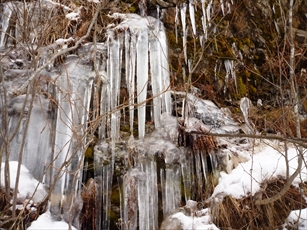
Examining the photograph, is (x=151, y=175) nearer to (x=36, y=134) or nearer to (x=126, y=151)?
(x=126, y=151)

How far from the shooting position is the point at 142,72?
132 inches

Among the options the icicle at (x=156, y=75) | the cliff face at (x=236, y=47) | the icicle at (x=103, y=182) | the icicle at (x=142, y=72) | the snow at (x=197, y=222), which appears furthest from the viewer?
the cliff face at (x=236, y=47)

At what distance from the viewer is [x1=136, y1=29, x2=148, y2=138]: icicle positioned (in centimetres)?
314

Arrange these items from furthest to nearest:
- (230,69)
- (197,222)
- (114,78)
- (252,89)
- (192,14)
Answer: (252,89)
(230,69)
(192,14)
(114,78)
(197,222)

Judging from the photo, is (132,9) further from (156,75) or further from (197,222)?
(197,222)

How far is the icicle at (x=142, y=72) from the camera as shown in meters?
3.14

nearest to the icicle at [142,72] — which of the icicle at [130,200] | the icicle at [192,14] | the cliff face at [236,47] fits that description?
the icicle at [130,200]

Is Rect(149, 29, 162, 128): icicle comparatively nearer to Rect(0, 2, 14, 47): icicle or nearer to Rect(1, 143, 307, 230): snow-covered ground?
Rect(1, 143, 307, 230): snow-covered ground

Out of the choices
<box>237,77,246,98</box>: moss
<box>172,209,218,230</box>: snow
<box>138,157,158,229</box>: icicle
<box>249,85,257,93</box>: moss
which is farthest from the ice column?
<box>249,85,257,93</box>: moss

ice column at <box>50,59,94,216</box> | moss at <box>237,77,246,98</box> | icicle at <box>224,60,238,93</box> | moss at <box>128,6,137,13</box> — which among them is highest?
moss at <box>128,6,137,13</box>

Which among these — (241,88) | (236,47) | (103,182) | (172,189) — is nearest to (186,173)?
(172,189)

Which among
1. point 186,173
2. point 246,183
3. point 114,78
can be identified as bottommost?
point 246,183

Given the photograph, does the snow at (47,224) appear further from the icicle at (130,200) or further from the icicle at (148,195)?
the icicle at (148,195)

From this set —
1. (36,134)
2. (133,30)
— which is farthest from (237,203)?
(133,30)
